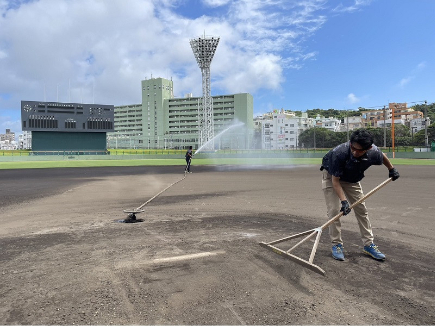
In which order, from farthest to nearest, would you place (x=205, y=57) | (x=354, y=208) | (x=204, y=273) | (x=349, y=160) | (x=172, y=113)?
(x=172, y=113)
(x=205, y=57)
(x=354, y=208)
(x=349, y=160)
(x=204, y=273)

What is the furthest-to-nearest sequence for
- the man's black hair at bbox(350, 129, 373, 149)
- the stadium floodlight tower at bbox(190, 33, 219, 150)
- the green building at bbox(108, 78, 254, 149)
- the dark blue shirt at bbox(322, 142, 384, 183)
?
the green building at bbox(108, 78, 254, 149) < the stadium floodlight tower at bbox(190, 33, 219, 150) < the dark blue shirt at bbox(322, 142, 384, 183) < the man's black hair at bbox(350, 129, 373, 149)

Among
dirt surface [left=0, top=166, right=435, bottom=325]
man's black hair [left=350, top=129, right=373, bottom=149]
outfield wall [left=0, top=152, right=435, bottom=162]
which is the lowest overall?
dirt surface [left=0, top=166, right=435, bottom=325]

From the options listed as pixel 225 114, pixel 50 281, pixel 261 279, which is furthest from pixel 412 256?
pixel 225 114

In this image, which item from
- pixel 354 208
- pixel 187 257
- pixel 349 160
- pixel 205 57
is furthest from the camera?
pixel 205 57

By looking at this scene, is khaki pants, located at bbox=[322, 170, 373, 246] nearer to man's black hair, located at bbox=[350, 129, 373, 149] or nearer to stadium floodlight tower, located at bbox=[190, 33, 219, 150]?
man's black hair, located at bbox=[350, 129, 373, 149]

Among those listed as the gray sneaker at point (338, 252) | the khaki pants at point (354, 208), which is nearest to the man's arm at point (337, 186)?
the khaki pants at point (354, 208)

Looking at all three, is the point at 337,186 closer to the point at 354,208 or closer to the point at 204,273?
the point at 354,208

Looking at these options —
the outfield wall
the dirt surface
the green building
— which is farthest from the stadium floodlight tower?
the dirt surface

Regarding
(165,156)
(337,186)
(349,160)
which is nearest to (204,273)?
(337,186)

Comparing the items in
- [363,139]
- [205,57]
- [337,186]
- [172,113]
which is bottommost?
[337,186]

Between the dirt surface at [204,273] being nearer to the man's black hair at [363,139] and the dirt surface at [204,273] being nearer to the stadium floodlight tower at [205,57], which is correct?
the man's black hair at [363,139]

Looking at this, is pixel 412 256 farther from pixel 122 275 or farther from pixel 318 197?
pixel 318 197

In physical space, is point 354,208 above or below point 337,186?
below

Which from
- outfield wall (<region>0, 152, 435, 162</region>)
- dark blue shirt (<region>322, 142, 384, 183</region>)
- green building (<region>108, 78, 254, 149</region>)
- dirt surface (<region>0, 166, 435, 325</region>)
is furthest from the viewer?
green building (<region>108, 78, 254, 149</region>)
